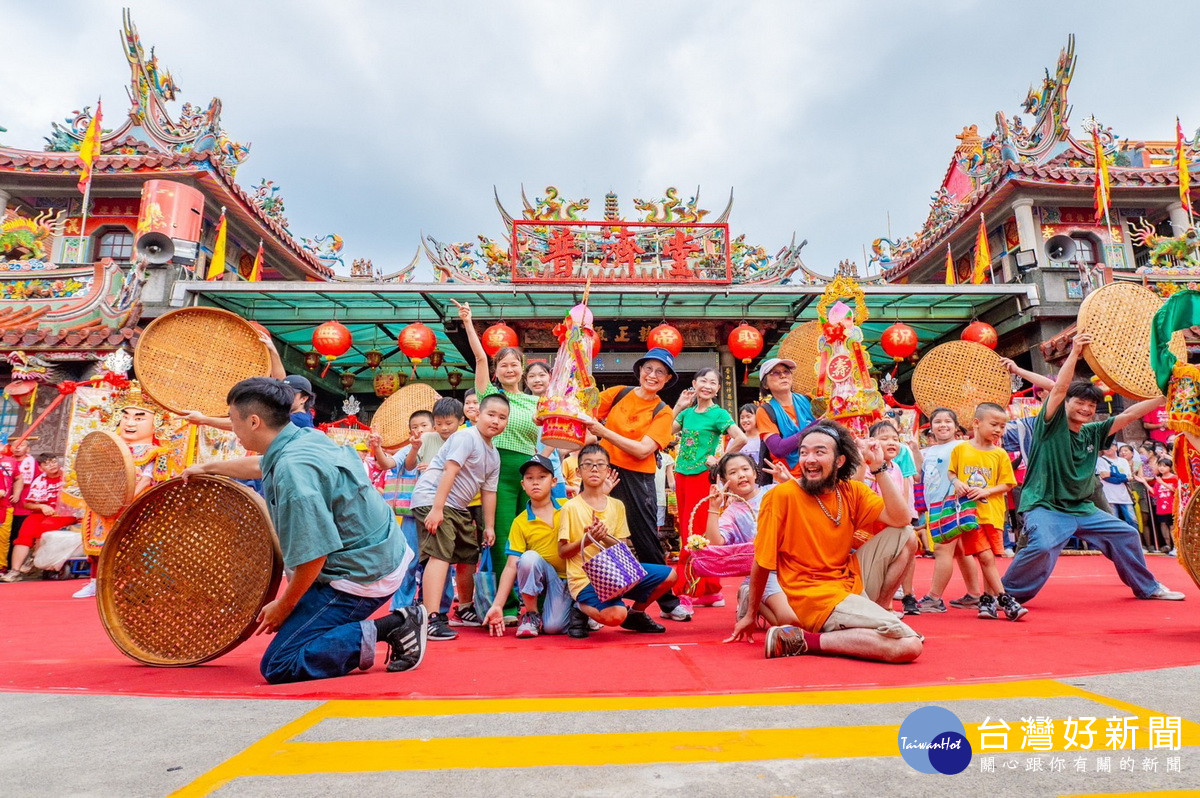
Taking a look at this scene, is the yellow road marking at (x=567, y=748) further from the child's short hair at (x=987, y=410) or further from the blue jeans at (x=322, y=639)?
the child's short hair at (x=987, y=410)

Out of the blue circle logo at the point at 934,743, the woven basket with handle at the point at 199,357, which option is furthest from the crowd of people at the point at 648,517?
the blue circle logo at the point at 934,743

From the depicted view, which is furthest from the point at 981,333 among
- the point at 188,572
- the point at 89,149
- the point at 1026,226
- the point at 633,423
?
the point at 89,149

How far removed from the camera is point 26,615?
402 centimetres

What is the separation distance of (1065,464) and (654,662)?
2745 mm

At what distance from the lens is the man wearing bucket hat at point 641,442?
11.6 feet

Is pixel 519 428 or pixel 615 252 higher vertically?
pixel 615 252

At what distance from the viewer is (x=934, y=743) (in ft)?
4.22

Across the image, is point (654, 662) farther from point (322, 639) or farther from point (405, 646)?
point (322, 639)

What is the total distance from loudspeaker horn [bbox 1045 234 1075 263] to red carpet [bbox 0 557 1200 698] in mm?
11354

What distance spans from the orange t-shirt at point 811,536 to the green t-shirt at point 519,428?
152 cm

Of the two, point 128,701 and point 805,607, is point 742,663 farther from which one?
point 128,701

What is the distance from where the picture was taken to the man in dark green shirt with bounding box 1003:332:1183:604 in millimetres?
3516

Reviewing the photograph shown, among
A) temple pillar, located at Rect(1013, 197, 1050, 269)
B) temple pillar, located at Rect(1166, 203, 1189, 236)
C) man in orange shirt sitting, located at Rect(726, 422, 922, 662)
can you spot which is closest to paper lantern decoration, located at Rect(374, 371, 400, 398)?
man in orange shirt sitting, located at Rect(726, 422, 922, 662)

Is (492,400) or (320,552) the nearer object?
(320,552)
